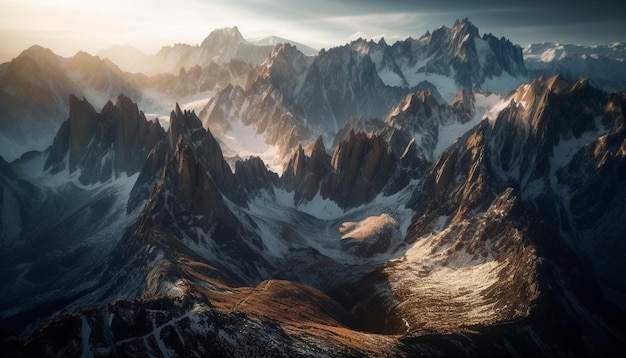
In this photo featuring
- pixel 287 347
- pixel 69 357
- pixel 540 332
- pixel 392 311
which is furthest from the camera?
pixel 392 311

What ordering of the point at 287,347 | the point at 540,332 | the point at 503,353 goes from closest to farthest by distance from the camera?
the point at 287,347 → the point at 503,353 → the point at 540,332

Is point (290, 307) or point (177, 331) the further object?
point (290, 307)

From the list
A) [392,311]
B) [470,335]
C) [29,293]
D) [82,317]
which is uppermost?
[82,317]

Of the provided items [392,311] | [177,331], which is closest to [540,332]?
[392,311]

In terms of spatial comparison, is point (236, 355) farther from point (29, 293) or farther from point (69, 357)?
point (29, 293)

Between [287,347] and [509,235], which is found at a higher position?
[509,235]

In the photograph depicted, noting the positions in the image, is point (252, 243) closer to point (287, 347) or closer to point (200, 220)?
point (200, 220)

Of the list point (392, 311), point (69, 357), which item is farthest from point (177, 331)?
point (392, 311)

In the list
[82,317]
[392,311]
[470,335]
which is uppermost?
[82,317]

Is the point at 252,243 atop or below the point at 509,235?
below
